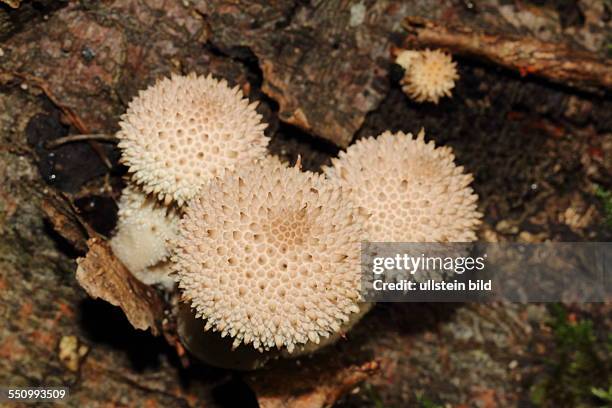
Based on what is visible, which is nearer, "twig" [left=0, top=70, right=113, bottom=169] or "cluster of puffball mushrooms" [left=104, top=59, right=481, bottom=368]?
"cluster of puffball mushrooms" [left=104, top=59, right=481, bottom=368]

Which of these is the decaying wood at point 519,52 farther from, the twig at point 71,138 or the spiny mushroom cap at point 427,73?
the twig at point 71,138

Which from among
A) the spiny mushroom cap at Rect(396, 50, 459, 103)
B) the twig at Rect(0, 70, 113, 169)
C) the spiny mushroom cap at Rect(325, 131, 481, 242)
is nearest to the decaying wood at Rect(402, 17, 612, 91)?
the spiny mushroom cap at Rect(396, 50, 459, 103)

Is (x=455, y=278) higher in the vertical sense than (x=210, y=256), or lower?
higher

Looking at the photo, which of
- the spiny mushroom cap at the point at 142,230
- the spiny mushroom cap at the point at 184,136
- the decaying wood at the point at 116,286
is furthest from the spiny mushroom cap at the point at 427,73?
the decaying wood at the point at 116,286

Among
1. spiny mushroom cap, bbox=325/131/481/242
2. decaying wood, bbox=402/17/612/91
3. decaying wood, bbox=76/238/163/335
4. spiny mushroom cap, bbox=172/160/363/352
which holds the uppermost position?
decaying wood, bbox=402/17/612/91

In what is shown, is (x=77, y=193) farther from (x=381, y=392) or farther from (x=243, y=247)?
(x=381, y=392)

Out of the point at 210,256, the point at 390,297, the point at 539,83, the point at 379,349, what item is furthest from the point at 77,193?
the point at 539,83

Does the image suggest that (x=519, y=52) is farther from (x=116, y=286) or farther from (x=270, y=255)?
(x=116, y=286)

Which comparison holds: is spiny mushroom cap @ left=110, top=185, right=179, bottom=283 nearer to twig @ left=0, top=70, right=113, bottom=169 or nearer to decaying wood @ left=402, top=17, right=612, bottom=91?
twig @ left=0, top=70, right=113, bottom=169
